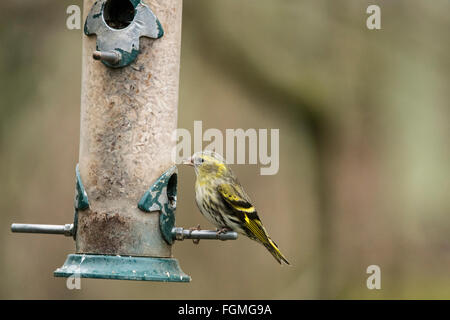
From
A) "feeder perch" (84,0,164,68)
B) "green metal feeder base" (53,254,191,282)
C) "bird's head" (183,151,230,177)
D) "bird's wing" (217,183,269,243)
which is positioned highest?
"feeder perch" (84,0,164,68)

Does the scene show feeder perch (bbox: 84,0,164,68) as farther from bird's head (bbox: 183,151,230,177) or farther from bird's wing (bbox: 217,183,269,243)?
bird's wing (bbox: 217,183,269,243)

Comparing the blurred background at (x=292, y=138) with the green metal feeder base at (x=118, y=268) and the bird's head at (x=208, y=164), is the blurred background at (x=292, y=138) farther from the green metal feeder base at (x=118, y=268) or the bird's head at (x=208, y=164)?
the green metal feeder base at (x=118, y=268)

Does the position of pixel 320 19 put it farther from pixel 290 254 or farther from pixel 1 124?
pixel 1 124

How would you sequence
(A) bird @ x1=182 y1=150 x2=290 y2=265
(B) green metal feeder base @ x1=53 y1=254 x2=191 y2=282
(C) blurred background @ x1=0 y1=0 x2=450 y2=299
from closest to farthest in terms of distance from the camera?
(B) green metal feeder base @ x1=53 y1=254 x2=191 y2=282, (A) bird @ x1=182 y1=150 x2=290 y2=265, (C) blurred background @ x1=0 y1=0 x2=450 y2=299

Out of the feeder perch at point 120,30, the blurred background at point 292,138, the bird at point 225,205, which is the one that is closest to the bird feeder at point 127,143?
the feeder perch at point 120,30

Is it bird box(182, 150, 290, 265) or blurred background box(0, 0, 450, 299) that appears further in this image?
blurred background box(0, 0, 450, 299)

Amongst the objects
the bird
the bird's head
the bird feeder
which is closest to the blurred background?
the bird's head
